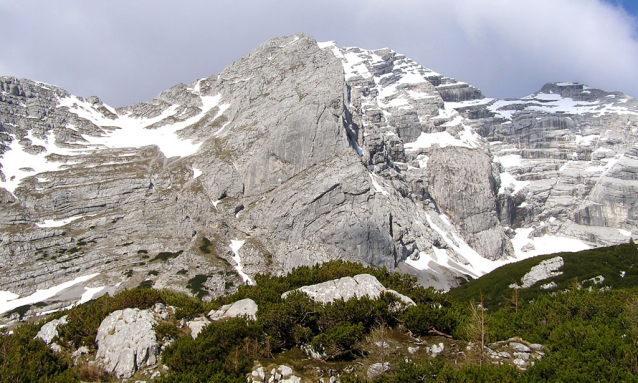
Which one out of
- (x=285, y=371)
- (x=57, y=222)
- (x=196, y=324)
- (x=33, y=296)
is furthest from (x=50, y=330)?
(x=57, y=222)

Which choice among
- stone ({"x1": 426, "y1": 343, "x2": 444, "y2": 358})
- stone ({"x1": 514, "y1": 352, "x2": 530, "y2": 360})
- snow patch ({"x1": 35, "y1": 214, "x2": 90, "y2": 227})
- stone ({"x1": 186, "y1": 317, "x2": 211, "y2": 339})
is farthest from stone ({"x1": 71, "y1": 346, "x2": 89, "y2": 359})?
snow patch ({"x1": 35, "y1": 214, "x2": 90, "y2": 227})

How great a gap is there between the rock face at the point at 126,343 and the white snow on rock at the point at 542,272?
76298mm

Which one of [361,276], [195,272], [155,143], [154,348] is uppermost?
[155,143]

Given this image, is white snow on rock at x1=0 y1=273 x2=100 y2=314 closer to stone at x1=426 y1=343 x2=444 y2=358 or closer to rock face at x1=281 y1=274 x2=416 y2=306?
rock face at x1=281 y1=274 x2=416 y2=306

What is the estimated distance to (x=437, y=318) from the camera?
908 inches

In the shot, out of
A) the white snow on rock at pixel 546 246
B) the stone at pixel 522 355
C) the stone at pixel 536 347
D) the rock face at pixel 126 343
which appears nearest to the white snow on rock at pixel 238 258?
the rock face at pixel 126 343

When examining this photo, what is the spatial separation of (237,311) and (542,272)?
79.5 meters

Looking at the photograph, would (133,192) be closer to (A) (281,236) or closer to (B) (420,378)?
(A) (281,236)

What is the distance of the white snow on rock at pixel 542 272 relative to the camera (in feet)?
274

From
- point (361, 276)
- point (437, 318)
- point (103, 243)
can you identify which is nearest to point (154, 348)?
point (361, 276)

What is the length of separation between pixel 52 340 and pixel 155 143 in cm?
18384

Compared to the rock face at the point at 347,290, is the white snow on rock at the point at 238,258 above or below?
below

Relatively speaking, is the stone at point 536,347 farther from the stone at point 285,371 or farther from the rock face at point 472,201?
the rock face at point 472,201

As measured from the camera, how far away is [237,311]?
88.0 ft
